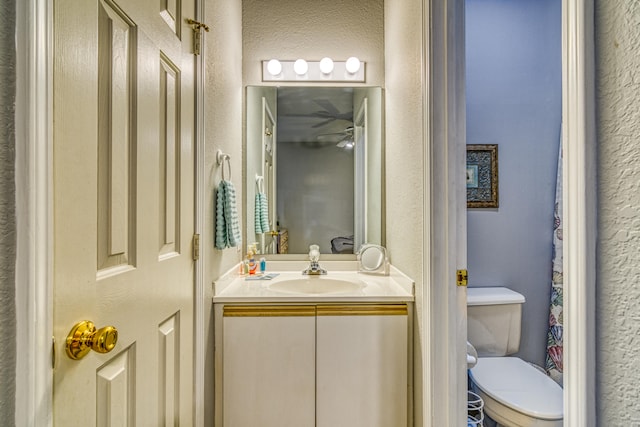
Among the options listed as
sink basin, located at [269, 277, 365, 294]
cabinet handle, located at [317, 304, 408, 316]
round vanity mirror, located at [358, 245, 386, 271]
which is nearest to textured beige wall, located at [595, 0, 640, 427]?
cabinet handle, located at [317, 304, 408, 316]

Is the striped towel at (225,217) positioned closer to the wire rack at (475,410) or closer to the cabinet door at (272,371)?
the cabinet door at (272,371)

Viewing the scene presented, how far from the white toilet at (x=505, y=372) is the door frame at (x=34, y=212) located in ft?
5.41

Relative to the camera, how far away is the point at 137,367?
83cm

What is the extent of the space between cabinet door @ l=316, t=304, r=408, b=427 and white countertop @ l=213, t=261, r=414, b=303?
8cm

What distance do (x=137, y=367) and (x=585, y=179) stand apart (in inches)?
40.5

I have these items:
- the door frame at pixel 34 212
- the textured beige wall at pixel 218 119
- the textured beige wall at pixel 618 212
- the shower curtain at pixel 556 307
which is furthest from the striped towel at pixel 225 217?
the shower curtain at pixel 556 307

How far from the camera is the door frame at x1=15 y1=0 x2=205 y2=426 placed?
19.0 inches

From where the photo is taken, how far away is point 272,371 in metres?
1.47

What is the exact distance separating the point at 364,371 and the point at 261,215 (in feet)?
3.58

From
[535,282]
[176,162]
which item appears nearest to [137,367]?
[176,162]

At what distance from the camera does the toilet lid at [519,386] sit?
54.1 inches

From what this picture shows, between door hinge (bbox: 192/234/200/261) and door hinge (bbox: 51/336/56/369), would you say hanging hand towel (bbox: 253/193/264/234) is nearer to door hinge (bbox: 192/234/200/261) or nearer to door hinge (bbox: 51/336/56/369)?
door hinge (bbox: 192/234/200/261)

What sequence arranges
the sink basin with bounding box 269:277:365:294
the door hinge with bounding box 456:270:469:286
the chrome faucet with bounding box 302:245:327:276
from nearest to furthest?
Answer: the door hinge with bounding box 456:270:469:286 → the sink basin with bounding box 269:277:365:294 → the chrome faucet with bounding box 302:245:327:276

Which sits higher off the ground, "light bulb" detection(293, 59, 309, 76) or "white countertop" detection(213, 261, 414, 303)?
"light bulb" detection(293, 59, 309, 76)
